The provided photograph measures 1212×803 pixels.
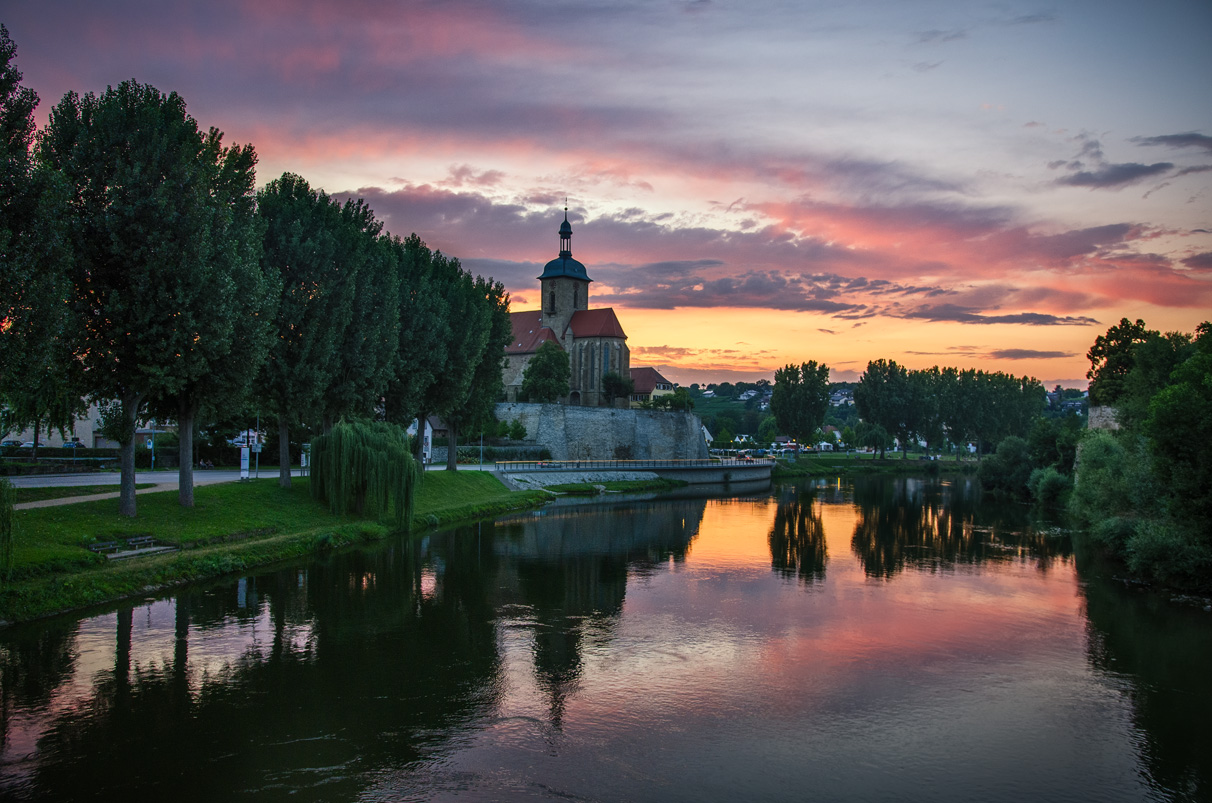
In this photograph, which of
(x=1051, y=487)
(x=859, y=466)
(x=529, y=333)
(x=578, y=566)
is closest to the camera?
(x=578, y=566)

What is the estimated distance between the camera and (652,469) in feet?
192

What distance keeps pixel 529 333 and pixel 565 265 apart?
8719 millimetres

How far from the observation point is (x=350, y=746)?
403 inches

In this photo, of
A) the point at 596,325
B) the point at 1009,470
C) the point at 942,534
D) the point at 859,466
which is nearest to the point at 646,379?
the point at 596,325

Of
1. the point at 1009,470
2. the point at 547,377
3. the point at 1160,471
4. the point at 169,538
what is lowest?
the point at 169,538

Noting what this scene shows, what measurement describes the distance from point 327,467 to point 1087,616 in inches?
892

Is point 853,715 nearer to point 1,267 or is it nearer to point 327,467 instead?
point 1,267

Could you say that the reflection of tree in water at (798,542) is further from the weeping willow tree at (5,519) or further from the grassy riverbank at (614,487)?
the weeping willow tree at (5,519)

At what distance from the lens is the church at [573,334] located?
8531 centimetres

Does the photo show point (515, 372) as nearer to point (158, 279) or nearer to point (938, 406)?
point (938, 406)

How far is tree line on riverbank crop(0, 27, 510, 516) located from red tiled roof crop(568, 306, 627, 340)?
56.5 meters

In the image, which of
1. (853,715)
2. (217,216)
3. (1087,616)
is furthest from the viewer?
(217,216)

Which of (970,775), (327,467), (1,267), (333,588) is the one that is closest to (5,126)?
(1,267)

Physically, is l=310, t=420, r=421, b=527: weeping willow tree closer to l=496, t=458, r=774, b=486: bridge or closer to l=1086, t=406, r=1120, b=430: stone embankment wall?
l=496, t=458, r=774, b=486: bridge
